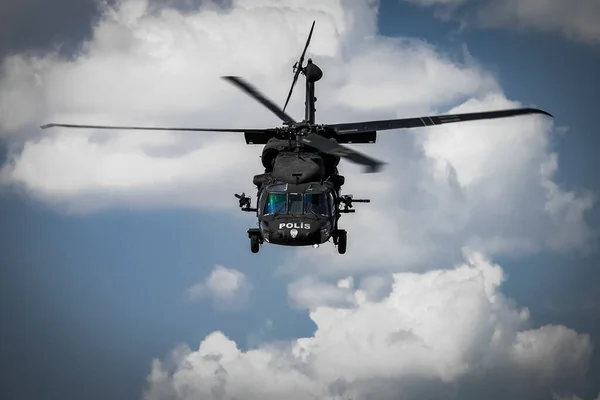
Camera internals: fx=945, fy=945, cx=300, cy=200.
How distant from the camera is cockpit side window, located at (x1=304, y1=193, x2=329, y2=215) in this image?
5322cm

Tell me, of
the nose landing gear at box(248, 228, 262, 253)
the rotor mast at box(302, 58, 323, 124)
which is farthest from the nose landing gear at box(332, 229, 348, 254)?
the rotor mast at box(302, 58, 323, 124)

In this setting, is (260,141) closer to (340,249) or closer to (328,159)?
(328,159)

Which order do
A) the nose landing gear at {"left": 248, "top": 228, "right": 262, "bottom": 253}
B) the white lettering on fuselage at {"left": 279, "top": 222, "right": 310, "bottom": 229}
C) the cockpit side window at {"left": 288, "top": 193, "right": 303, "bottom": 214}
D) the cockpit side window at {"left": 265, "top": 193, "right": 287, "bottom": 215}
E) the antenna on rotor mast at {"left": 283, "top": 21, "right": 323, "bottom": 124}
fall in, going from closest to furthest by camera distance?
1. the white lettering on fuselage at {"left": 279, "top": 222, "right": 310, "bottom": 229}
2. the cockpit side window at {"left": 288, "top": 193, "right": 303, "bottom": 214}
3. the cockpit side window at {"left": 265, "top": 193, "right": 287, "bottom": 215}
4. the nose landing gear at {"left": 248, "top": 228, "right": 262, "bottom": 253}
5. the antenna on rotor mast at {"left": 283, "top": 21, "right": 323, "bottom": 124}

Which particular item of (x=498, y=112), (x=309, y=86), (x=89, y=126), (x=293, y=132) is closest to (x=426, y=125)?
(x=498, y=112)

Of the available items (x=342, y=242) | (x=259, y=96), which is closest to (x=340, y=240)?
(x=342, y=242)

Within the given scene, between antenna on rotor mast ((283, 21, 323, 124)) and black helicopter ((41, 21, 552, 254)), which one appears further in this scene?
antenna on rotor mast ((283, 21, 323, 124))

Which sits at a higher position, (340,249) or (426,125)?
(426,125)

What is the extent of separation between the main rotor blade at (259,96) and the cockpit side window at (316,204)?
23.3 feet

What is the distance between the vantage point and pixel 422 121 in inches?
2135

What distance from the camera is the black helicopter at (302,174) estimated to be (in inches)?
2050

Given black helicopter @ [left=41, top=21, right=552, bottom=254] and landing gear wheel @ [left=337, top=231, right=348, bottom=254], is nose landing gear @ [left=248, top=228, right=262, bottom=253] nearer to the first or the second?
black helicopter @ [left=41, top=21, right=552, bottom=254]

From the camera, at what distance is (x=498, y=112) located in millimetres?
51750

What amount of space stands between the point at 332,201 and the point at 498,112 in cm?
1068

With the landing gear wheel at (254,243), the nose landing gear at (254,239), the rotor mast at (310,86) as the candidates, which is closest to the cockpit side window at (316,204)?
the nose landing gear at (254,239)
